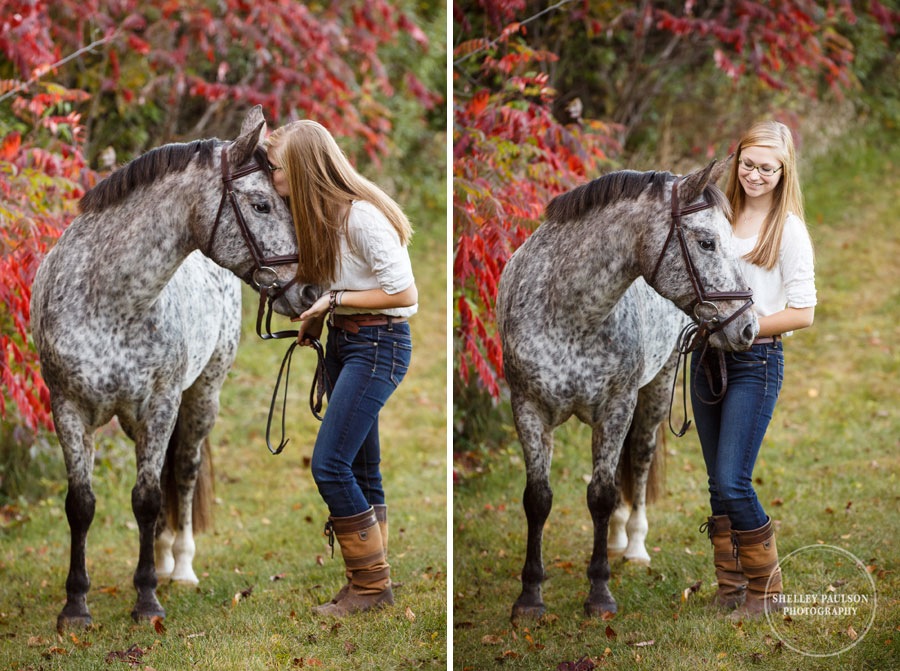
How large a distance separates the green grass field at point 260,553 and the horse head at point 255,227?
3.98ft

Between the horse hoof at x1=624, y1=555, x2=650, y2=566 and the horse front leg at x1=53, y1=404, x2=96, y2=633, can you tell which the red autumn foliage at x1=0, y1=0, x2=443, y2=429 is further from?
the horse hoof at x1=624, y1=555, x2=650, y2=566

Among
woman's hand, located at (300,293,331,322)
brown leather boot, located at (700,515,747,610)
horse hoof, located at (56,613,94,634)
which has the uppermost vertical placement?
woman's hand, located at (300,293,331,322)

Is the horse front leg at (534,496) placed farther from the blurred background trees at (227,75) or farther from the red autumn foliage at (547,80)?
the blurred background trees at (227,75)

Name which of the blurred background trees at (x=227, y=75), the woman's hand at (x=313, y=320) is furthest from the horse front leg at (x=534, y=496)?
the blurred background trees at (x=227, y=75)

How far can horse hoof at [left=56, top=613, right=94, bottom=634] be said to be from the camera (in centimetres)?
320

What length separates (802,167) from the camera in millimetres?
4828

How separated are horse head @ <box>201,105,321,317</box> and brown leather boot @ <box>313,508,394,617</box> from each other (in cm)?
81

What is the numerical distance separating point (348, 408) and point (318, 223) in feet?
2.04

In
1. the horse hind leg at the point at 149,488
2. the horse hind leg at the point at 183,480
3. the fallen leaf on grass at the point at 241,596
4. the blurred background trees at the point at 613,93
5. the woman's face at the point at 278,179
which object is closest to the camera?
the woman's face at the point at 278,179

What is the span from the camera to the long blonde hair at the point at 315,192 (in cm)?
288

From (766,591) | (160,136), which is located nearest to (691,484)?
(766,591)

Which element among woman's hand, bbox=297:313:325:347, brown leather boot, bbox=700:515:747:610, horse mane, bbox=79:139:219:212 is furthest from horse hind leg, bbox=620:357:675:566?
horse mane, bbox=79:139:219:212

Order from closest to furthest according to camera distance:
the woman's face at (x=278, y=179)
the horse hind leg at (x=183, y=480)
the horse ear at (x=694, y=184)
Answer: the horse ear at (x=694, y=184) < the woman's face at (x=278, y=179) < the horse hind leg at (x=183, y=480)

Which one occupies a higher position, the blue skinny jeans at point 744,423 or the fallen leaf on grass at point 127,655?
the blue skinny jeans at point 744,423
